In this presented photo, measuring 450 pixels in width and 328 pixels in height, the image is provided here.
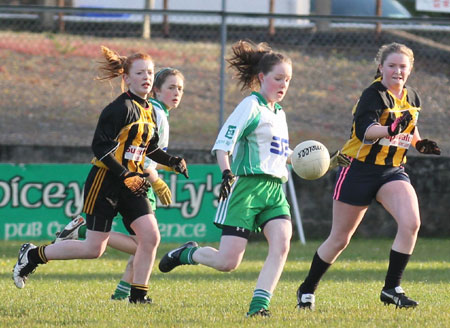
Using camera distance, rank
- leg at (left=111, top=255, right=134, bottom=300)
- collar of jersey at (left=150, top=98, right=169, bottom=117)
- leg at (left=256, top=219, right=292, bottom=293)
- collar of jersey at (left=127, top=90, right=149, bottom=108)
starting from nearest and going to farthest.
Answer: leg at (left=256, top=219, right=292, bottom=293) → collar of jersey at (left=127, top=90, right=149, bottom=108) → leg at (left=111, top=255, right=134, bottom=300) → collar of jersey at (left=150, top=98, right=169, bottom=117)

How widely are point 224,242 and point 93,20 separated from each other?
11.2 metres

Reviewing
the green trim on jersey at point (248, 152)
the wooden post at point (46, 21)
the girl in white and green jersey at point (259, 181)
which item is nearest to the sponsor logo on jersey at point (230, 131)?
the girl in white and green jersey at point (259, 181)

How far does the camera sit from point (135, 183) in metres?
6.25

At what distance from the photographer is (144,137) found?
6500 millimetres

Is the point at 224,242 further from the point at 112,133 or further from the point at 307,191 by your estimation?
the point at 307,191


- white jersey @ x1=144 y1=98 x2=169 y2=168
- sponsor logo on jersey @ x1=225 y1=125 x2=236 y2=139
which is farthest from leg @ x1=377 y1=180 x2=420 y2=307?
white jersey @ x1=144 y1=98 x2=169 y2=168

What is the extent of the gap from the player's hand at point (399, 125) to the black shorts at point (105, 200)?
5.98 ft

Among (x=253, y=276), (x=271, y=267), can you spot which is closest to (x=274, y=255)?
(x=271, y=267)

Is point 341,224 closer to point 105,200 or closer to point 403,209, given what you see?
point 403,209

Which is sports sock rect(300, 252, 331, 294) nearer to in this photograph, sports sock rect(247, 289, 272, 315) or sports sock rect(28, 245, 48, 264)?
sports sock rect(247, 289, 272, 315)

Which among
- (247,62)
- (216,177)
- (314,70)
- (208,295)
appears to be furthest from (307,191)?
(247,62)

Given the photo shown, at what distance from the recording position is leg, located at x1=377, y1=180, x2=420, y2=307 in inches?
248

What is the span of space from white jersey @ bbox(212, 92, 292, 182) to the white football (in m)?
0.10

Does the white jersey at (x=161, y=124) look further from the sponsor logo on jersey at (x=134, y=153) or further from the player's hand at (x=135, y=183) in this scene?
the player's hand at (x=135, y=183)
